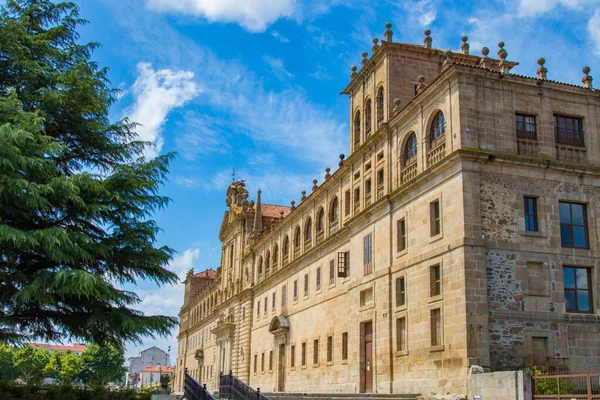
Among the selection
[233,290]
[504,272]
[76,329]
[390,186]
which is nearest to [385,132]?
[390,186]

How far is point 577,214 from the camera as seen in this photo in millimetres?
23688

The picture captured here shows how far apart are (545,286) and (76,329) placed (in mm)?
14902

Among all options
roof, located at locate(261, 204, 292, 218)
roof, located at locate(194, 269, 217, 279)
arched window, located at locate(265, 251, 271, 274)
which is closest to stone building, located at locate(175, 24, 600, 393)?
arched window, located at locate(265, 251, 271, 274)

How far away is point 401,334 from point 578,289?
672 centimetres

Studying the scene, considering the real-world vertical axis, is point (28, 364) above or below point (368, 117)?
below

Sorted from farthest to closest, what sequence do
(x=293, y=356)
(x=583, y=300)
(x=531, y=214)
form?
(x=293, y=356)
(x=531, y=214)
(x=583, y=300)

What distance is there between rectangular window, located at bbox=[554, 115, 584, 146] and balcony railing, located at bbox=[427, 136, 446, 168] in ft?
13.5

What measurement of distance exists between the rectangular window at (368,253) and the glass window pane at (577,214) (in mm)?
8880

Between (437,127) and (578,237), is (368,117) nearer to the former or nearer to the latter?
(437,127)

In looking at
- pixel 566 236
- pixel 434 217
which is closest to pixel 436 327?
pixel 434 217

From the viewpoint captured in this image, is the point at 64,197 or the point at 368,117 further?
the point at 368,117

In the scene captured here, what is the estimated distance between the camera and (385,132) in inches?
1142

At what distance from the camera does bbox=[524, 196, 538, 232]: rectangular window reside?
75.7ft

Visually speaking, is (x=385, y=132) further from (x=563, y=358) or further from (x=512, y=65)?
(x=563, y=358)
